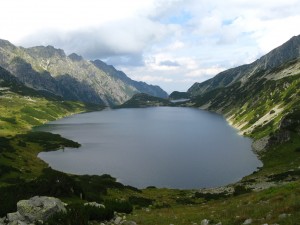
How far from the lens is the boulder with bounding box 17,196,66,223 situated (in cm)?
2398

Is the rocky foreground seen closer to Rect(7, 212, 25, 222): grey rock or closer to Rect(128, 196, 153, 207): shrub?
Rect(7, 212, 25, 222): grey rock

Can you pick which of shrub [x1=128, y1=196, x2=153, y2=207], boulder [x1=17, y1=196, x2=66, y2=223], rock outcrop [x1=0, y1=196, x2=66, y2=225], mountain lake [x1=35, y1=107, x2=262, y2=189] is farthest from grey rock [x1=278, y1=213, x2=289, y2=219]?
mountain lake [x1=35, y1=107, x2=262, y2=189]

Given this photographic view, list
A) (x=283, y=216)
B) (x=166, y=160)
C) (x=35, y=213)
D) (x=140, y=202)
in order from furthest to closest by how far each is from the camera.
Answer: (x=166, y=160), (x=140, y=202), (x=35, y=213), (x=283, y=216)

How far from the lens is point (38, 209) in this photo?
24.4 meters

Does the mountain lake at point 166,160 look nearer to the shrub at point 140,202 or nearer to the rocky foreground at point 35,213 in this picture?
the shrub at point 140,202

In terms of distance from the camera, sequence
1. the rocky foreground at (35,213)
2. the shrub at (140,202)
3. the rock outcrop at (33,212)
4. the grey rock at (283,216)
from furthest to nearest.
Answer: the shrub at (140,202) → the rock outcrop at (33,212) → the rocky foreground at (35,213) → the grey rock at (283,216)

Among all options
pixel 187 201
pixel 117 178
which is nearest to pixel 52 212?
pixel 187 201

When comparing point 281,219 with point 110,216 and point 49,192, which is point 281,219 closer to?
point 110,216

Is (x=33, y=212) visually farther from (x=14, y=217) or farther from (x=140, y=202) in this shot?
(x=140, y=202)

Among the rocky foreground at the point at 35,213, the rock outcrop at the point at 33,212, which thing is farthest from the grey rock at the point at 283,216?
the rock outcrop at the point at 33,212

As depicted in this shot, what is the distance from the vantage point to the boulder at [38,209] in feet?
78.7

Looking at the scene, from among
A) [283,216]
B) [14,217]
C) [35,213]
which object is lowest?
[14,217]

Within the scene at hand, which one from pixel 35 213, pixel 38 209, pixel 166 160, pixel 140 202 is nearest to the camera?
pixel 35 213

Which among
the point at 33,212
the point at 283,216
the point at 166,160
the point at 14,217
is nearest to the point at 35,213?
the point at 33,212
